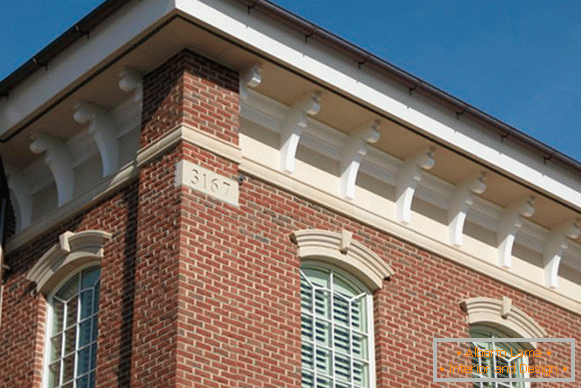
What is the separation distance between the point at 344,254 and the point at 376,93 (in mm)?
2069

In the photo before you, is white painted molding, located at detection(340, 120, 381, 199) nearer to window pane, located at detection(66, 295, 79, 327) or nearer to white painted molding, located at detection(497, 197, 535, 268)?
white painted molding, located at detection(497, 197, 535, 268)

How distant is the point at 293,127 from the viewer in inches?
675

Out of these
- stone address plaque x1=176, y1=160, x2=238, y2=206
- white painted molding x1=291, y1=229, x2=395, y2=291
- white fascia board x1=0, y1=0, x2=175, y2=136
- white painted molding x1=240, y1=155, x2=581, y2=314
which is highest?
white fascia board x1=0, y1=0, x2=175, y2=136

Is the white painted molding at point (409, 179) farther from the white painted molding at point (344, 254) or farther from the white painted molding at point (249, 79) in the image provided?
the white painted molding at point (249, 79)

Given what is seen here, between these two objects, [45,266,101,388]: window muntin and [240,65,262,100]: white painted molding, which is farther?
[240,65,262,100]: white painted molding

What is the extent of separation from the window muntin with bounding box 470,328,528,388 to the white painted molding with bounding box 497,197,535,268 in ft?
3.59

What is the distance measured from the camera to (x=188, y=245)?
1523 cm

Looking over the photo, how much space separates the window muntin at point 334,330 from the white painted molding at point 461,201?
1.96 m

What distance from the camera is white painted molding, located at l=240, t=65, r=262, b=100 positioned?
16.6m

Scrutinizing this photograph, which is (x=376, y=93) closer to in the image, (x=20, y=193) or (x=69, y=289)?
(x=69, y=289)

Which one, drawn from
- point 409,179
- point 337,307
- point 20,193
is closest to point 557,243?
point 409,179

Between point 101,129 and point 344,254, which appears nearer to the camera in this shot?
point 344,254

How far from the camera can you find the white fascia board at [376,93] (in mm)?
16109

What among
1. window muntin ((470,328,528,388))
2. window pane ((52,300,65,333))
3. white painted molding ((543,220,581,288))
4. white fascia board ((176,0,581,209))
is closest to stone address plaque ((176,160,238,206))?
white fascia board ((176,0,581,209))
